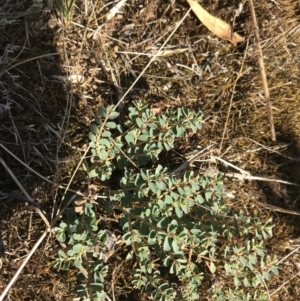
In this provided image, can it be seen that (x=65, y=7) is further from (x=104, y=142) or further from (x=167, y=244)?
(x=167, y=244)

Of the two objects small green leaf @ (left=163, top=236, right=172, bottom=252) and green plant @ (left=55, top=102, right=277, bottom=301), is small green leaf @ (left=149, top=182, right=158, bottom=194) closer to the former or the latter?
green plant @ (left=55, top=102, right=277, bottom=301)

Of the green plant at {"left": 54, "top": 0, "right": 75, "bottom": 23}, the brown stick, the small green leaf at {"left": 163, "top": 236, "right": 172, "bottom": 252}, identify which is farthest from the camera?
the brown stick

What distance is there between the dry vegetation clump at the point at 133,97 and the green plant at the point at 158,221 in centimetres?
14

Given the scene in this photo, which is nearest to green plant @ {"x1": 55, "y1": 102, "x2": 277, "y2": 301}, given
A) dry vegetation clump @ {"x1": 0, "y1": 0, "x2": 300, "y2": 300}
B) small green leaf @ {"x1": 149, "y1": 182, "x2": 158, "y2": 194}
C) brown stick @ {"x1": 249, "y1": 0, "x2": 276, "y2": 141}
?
small green leaf @ {"x1": 149, "y1": 182, "x2": 158, "y2": 194}

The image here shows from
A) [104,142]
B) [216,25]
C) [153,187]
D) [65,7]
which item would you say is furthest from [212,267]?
[65,7]

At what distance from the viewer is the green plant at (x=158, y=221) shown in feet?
6.38

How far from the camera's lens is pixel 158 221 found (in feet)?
6.28

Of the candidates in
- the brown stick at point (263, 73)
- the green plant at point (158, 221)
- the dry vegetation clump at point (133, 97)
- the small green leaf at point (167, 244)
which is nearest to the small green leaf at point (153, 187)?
the green plant at point (158, 221)

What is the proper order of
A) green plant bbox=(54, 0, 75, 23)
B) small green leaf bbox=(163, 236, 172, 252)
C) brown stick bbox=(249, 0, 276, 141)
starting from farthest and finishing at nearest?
brown stick bbox=(249, 0, 276, 141) < green plant bbox=(54, 0, 75, 23) < small green leaf bbox=(163, 236, 172, 252)

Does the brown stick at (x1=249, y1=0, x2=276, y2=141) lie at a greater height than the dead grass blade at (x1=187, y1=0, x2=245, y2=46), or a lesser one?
lesser

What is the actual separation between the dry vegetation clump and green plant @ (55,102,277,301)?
14 cm

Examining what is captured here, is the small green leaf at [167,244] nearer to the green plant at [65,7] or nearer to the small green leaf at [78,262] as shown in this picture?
the small green leaf at [78,262]

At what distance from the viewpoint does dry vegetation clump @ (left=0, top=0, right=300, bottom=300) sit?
2.12 m

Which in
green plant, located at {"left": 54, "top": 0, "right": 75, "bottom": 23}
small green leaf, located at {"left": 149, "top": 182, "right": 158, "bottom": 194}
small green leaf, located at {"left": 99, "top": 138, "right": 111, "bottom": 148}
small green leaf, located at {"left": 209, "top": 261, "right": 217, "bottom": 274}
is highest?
green plant, located at {"left": 54, "top": 0, "right": 75, "bottom": 23}
